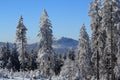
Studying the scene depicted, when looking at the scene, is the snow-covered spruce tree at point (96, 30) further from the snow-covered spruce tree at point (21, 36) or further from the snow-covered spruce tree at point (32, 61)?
the snow-covered spruce tree at point (32, 61)

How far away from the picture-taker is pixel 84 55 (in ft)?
243

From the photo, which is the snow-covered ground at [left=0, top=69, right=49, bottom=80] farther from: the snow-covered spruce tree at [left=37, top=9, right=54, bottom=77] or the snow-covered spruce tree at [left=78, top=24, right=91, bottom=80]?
the snow-covered spruce tree at [left=78, top=24, right=91, bottom=80]

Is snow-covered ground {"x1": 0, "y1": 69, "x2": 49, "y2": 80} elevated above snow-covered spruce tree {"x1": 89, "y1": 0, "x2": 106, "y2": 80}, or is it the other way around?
snow-covered spruce tree {"x1": 89, "y1": 0, "x2": 106, "y2": 80}

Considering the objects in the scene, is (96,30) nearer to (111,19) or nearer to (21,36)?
(111,19)

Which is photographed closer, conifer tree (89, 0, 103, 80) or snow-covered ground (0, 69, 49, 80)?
snow-covered ground (0, 69, 49, 80)

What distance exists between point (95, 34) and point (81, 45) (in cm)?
2303

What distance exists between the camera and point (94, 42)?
4969 centimetres

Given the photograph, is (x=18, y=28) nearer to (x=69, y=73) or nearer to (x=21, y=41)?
(x=21, y=41)

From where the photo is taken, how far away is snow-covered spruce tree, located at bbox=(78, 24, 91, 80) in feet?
233

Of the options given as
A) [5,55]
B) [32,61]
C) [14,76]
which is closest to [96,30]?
[14,76]

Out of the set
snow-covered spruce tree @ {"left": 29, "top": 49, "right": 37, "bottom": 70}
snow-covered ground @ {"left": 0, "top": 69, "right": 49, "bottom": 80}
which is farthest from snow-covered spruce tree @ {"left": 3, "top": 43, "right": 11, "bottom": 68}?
snow-covered ground @ {"left": 0, "top": 69, "right": 49, "bottom": 80}

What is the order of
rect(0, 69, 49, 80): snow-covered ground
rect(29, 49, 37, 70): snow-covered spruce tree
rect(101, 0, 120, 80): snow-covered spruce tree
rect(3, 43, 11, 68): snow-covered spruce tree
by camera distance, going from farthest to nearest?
rect(29, 49, 37, 70): snow-covered spruce tree → rect(3, 43, 11, 68): snow-covered spruce tree → rect(0, 69, 49, 80): snow-covered ground → rect(101, 0, 120, 80): snow-covered spruce tree

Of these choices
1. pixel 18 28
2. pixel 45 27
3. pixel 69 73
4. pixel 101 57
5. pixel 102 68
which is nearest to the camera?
pixel 101 57

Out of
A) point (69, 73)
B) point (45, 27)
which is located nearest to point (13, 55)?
point (69, 73)
